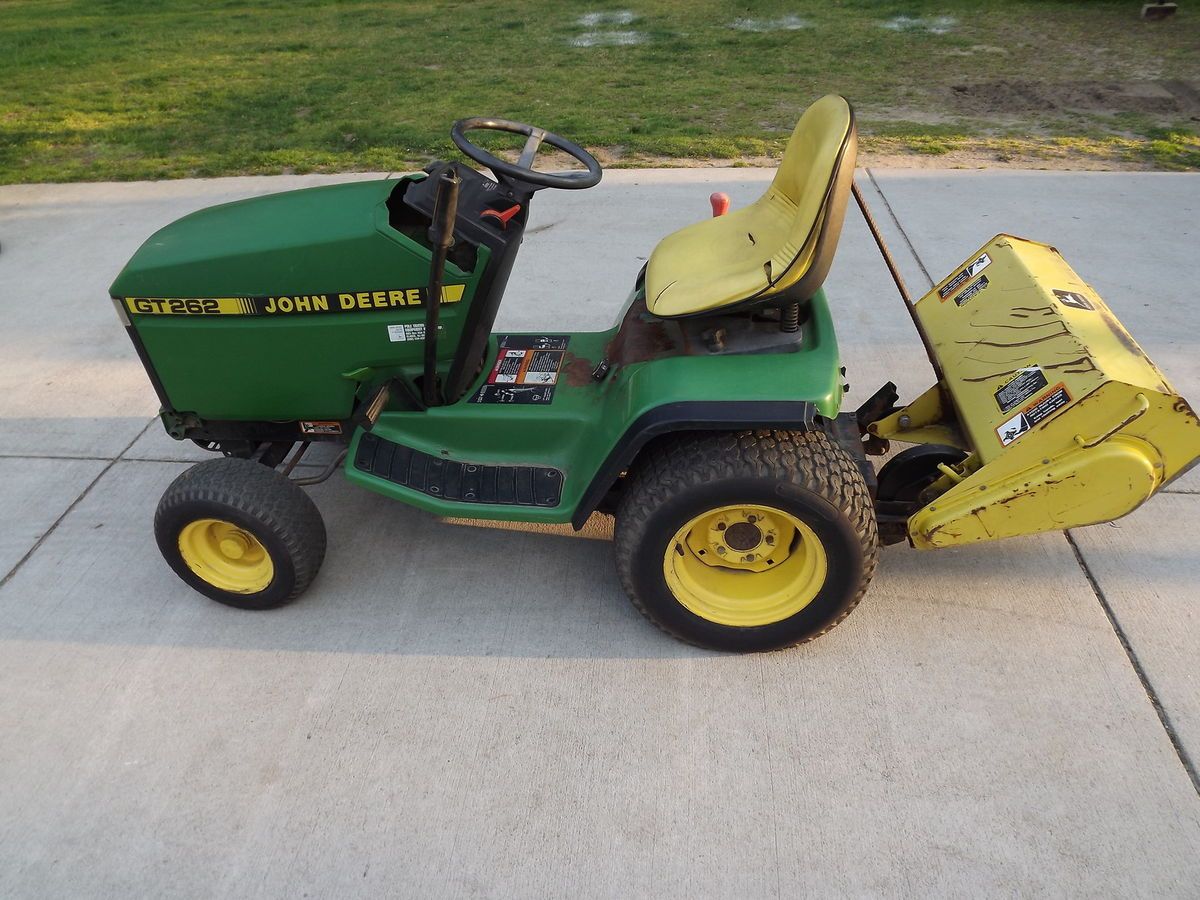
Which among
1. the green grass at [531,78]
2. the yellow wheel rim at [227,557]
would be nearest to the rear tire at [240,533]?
the yellow wheel rim at [227,557]

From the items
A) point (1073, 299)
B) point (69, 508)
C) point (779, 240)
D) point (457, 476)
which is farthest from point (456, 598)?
point (1073, 299)

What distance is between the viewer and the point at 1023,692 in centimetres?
227

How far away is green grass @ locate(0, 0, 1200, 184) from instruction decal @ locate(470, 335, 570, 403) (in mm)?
3421

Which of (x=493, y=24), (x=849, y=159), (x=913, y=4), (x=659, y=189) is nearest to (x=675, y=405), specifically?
(x=849, y=159)

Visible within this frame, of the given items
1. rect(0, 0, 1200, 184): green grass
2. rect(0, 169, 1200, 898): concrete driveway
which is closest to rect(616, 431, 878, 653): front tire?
rect(0, 169, 1200, 898): concrete driveway

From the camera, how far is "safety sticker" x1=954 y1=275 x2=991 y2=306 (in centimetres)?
271

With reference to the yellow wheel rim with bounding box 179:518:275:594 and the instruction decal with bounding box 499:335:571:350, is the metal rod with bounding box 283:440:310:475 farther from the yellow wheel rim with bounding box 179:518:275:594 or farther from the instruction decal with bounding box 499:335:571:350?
the instruction decal with bounding box 499:335:571:350

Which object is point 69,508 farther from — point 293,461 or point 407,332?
point 407,332

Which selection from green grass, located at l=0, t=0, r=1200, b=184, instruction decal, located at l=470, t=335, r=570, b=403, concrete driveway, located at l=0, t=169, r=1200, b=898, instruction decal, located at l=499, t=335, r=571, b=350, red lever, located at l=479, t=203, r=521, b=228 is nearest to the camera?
concrete driveway, located at l=0, t=169, r=1200, b=898

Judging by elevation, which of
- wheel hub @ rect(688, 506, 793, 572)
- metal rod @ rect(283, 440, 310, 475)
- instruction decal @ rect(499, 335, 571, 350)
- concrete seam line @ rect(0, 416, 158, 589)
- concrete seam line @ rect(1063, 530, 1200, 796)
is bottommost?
concrete seam line @ rect(0, 416, 158, 589)

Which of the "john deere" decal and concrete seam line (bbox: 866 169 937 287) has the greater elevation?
the "john deere" decal

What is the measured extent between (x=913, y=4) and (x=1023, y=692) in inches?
386

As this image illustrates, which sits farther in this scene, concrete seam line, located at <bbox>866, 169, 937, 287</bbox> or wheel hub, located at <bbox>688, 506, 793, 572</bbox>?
concrete seam line, located at <bbox>866, 169, 937, 287</bbox>

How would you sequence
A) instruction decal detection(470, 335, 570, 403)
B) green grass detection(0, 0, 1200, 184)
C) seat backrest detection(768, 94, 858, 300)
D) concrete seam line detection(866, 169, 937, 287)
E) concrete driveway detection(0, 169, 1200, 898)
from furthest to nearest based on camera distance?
green grass detection(0, 0, 1200, 184) → concrete seam line detection(866, 169, 937, 287) → instruction decal detection(470, 335, 570, 403) → seat backrest detection(768, 94, 858, 300) → concrete driveway detection(0, 169, 1200, 898)
